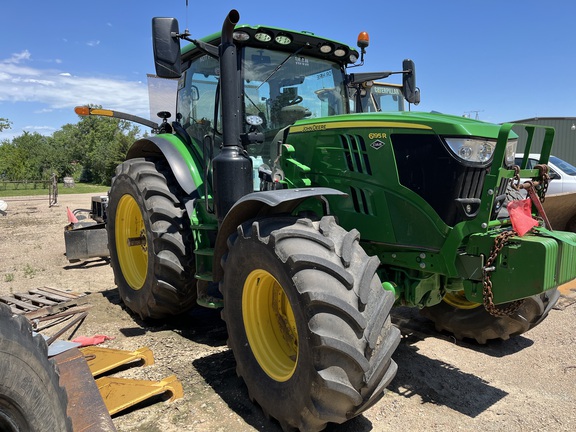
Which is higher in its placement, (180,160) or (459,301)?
(180,160)

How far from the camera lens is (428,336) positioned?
13.9 ft

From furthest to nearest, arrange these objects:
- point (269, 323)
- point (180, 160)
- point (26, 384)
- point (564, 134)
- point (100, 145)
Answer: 1. point (100, 145)
2. point (564, 134)
3. point (180, 160)
4. point (269, 323)
5. point (26, 384)

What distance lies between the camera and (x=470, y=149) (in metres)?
2.79

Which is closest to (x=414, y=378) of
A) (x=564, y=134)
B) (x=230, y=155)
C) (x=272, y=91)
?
(x=230, y=155)

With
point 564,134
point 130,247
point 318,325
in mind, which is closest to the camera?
point 318,325

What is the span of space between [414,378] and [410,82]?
8.79ft

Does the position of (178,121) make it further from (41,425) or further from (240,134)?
(41,425)

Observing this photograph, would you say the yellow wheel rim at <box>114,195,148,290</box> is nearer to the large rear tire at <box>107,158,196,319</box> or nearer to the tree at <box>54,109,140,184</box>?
the large rear tire at <box>107,158,196,319</box>

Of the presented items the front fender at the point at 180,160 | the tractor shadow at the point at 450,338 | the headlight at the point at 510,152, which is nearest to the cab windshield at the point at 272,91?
the front fender at the point at 180,160

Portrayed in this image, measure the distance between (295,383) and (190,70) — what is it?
3286 mm

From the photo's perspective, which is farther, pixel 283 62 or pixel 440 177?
pixel 283 62

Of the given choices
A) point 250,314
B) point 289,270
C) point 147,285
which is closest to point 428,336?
point 250,314

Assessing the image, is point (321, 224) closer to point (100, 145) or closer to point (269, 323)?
point (269, 323)

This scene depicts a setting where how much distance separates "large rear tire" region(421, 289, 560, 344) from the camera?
3.55 m
